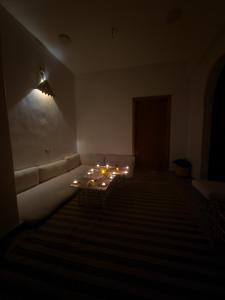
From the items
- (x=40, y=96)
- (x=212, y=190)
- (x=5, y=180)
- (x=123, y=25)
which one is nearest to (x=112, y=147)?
(x=40, y=96)

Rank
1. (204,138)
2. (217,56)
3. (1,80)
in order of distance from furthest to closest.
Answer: (204,138) < (217,56) < (1,80)

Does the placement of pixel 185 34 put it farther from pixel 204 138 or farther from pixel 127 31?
pixel 204 138

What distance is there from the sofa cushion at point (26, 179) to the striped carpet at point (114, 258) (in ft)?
2.65

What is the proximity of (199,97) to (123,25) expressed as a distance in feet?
7.43

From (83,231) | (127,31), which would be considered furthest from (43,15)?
(83,231)

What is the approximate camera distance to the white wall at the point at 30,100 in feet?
7.82

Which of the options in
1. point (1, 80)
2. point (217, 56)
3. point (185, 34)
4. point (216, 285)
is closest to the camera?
point (216, 285)

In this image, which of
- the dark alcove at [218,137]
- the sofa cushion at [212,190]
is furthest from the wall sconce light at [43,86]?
the dark alcove at [218,137]

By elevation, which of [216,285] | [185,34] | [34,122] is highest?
[185,34]

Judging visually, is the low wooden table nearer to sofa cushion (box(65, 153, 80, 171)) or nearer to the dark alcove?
sofa cushion (box(65, 153, 80, 171))

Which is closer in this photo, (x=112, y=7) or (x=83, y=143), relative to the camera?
(x=112, y=7)

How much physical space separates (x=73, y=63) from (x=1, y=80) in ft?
9.87

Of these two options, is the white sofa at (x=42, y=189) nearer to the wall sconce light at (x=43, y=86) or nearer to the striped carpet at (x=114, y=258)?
the striped carpet at (x=114, y=258)

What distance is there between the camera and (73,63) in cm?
394
